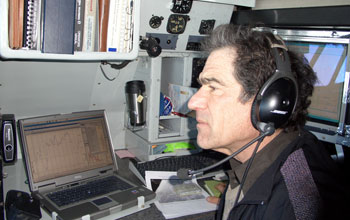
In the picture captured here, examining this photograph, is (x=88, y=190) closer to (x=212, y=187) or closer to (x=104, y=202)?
(x=104, y=202)

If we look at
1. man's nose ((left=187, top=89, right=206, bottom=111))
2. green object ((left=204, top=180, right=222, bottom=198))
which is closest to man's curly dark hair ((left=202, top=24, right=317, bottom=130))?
man's nose ((left=187, top=89, right=206, bottom=111))

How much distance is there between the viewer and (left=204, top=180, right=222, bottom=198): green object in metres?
1.35

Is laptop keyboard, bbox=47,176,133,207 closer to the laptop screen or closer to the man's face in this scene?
the laptop screen

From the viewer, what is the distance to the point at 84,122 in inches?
58.2

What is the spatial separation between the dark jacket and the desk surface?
0.30 meters

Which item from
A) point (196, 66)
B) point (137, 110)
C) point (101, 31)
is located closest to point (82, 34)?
point (101, 31)

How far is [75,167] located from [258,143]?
843mm

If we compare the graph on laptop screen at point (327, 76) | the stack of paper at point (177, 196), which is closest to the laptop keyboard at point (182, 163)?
the stack of paper at point (177, 196)

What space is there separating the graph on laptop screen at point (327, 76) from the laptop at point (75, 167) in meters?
0.78

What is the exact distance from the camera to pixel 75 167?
1412 millimetres

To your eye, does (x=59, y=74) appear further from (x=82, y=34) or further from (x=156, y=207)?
(x=156, y=207)

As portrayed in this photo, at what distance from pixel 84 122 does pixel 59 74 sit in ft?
0.87

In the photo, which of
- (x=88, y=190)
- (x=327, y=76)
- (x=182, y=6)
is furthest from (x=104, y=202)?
(x=327, y=76)

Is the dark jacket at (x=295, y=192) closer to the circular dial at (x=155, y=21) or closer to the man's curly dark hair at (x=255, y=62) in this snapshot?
the man's curly dark hair at (x=255, y=62)
